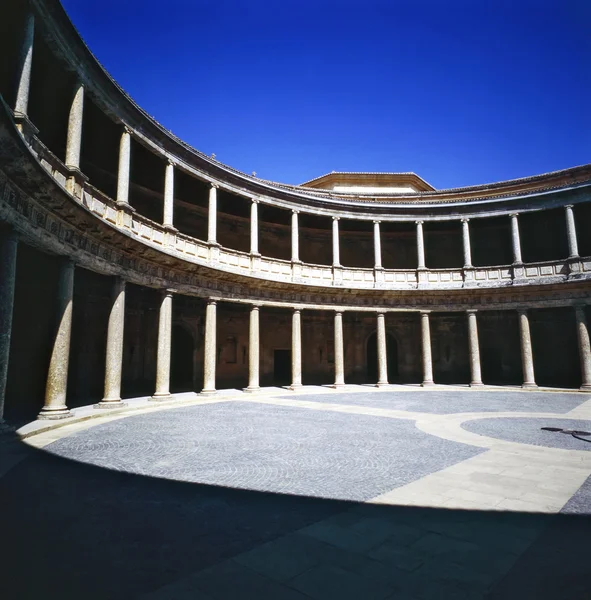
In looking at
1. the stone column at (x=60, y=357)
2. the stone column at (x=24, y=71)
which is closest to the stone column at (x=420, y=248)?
the stone column at (x=60, y=357)

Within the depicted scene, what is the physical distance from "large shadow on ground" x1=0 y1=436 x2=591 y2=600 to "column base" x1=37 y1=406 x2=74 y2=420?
16.7 feet

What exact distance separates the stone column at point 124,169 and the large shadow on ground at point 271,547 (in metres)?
10.4

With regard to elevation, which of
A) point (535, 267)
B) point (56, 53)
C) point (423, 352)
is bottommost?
point (423, 352)

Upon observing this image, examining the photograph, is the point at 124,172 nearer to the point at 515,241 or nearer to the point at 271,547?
the point at 271,547

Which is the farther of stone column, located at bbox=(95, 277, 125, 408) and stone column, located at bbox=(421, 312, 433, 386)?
stone column, located at bbox=(421, 312, 433, 386)

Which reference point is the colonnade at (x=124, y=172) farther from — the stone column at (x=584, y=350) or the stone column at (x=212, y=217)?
the stone column at (x=584, y=350)

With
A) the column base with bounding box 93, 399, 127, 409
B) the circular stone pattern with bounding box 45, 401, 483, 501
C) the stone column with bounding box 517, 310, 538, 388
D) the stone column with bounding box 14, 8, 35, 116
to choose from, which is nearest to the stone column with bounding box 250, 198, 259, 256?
the column base with bounding box 93, 399, 127, 409

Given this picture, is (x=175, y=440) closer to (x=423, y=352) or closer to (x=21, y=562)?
(x=21, y=562)

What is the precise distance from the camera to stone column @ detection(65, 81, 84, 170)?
10.9 m

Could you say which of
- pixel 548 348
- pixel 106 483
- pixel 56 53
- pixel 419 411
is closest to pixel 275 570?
pixel 106 483

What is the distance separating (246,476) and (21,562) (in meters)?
3.05

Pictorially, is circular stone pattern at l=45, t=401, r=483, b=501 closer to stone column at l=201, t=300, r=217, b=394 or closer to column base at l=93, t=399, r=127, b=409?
column base at l=93, t=399, r=127, b=409

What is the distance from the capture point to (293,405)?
14859 millimetres

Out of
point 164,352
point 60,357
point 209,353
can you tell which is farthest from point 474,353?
point 60,357
